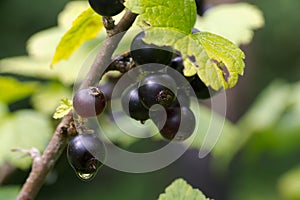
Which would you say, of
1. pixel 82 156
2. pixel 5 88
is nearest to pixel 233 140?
pixel 5 88

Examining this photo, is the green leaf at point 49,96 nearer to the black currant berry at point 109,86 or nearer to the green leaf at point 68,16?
the green leaf at point 68,16

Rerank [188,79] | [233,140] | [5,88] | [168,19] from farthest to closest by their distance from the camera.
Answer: [233,140], [5,88], [188,79], [168,19]

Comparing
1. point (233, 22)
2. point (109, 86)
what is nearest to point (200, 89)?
point (109, 86)

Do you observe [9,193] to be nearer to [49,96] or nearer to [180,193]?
[180,193]

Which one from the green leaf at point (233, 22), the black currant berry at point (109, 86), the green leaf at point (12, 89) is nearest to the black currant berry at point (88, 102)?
the black currant berry at point (109, 86)

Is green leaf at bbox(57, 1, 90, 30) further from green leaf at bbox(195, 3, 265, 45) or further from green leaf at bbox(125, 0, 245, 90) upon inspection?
green leaf at bbox(125, 0, 245, 90)

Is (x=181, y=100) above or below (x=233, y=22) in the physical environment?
above

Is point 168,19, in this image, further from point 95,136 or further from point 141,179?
point 141,179
